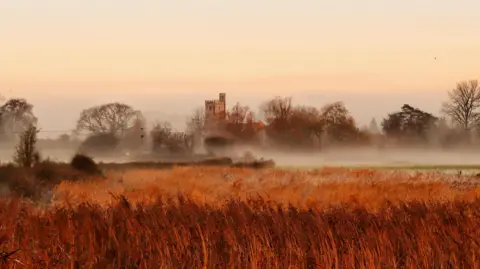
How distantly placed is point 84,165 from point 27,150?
2.87 metres

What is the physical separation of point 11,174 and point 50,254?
20450 mm

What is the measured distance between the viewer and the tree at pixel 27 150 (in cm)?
3022

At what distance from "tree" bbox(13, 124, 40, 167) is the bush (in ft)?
6.20

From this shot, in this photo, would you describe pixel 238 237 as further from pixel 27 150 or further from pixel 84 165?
pixel 27 150

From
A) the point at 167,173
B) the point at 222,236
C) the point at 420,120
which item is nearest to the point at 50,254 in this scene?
the point at 222,236

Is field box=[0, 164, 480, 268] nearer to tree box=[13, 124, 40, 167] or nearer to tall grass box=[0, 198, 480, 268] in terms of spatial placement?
tall grass box=[0, 198, 480, 268]

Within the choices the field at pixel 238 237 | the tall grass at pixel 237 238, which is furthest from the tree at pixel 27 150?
the tall grass at pixel 237 238

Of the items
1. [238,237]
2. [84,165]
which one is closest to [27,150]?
[84,165]

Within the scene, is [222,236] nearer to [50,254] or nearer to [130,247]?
[130,247]

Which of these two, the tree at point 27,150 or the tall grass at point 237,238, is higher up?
the tree at point 27,150

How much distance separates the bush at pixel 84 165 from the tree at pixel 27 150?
189 cm

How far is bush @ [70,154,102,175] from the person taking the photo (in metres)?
29.3

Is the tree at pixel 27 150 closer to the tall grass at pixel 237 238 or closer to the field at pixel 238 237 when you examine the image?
the field at pixel 238 237

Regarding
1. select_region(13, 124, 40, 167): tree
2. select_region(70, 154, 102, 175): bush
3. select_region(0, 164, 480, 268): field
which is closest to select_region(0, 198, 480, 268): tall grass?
select_region(0, 164, 480, 268): field
